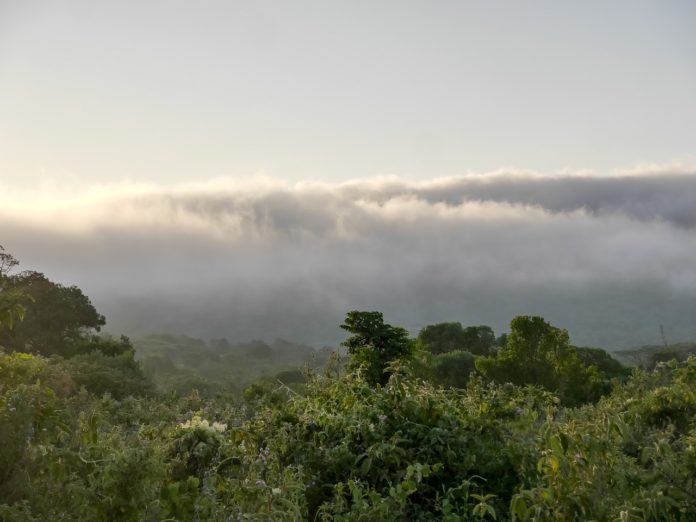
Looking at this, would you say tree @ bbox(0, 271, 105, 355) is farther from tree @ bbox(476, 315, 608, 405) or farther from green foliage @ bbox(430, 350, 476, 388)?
tree @ bbox(476, 315, 608, 405)

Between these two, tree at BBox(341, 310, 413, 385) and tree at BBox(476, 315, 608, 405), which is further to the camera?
tree at BBox(476, 315, 608, 405)

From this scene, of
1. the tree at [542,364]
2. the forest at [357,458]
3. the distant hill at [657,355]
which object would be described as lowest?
the distant hill at [657,355]

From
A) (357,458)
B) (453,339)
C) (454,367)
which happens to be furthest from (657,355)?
(357,458)

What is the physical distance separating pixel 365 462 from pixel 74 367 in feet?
112

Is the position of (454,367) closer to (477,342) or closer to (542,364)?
(542,364)

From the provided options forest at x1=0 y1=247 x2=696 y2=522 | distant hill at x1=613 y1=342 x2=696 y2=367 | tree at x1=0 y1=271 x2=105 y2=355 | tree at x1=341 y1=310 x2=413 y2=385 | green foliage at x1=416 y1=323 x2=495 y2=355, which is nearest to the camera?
forest at x1=0 y1=247 x2=696 y2=522

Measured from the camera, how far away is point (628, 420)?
10.5 meters

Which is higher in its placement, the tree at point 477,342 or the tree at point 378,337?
the tree at point 378,337

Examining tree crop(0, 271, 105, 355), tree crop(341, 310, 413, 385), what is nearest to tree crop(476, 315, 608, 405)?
tree crop(341, 310, 413, 385)

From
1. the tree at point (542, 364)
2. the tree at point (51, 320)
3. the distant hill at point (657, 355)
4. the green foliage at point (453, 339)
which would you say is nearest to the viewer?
the tree at point (542, 364)

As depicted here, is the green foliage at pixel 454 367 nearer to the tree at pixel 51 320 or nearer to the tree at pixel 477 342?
the tree at pixel 477 342

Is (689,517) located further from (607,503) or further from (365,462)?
(365,462)

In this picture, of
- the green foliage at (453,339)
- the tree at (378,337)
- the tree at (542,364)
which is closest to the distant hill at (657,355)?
the tree at (542,364)

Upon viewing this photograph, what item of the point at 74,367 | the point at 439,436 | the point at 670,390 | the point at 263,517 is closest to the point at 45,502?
the point at 263,517
